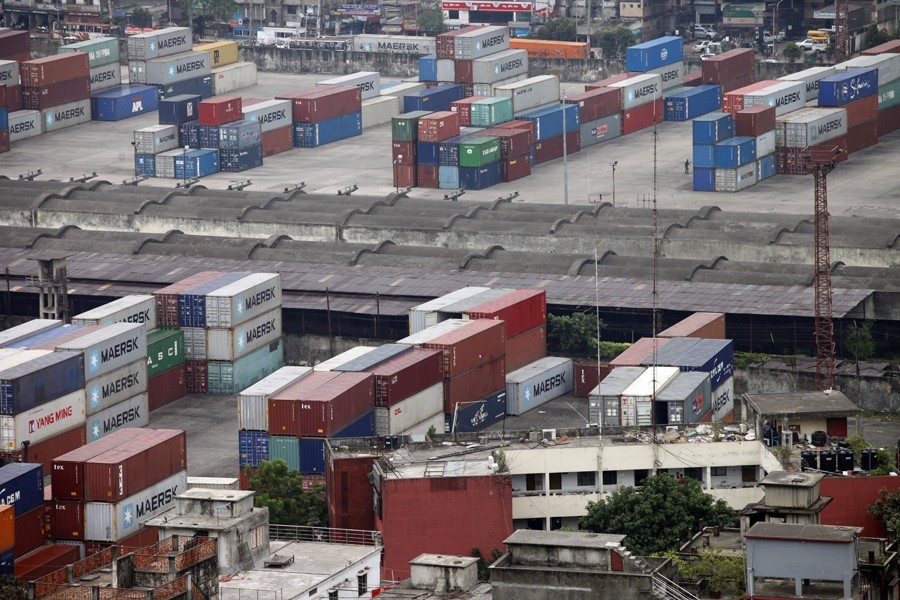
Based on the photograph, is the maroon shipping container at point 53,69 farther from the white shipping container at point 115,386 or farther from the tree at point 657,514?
the tree at point 657,514

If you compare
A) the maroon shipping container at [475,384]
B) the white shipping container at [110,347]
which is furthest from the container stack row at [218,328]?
the maroon shipping container at [475,384]

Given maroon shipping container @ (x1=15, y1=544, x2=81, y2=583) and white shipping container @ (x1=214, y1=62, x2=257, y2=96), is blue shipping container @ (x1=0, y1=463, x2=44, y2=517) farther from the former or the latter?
white shipping container @ (x1=214, y1=62, x2=257, y2=96)

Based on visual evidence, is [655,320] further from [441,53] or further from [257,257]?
[441,53]

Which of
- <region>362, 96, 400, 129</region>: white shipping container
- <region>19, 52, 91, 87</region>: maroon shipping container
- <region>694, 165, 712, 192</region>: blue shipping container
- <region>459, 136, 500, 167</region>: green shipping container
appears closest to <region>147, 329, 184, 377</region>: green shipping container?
A: <region>459, 136, 500, 167</region>: green shipping container

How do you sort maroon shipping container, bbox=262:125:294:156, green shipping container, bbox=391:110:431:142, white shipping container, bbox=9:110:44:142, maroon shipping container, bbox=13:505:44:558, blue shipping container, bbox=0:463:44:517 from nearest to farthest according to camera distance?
blue shipping container, bbox=0:463:44:517
maroon shipping container, bbox=13:505:44:558
green shipping container, bbox=391:110:431:142
maroon shipping container, bbox=262:125:294:156
white shipping container, bbox=9:110:44:142

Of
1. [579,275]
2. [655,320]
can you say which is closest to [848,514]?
[655,320]

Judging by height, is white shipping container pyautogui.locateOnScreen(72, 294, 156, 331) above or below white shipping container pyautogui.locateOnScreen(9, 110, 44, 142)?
below
